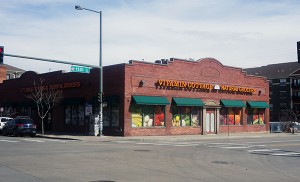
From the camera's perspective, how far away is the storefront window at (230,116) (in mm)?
→ 44000

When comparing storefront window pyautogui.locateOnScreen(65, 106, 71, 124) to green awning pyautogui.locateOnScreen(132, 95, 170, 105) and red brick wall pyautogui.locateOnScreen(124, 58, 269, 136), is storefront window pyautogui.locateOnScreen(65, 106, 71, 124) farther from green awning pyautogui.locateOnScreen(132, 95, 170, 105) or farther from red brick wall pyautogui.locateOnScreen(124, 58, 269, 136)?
green awning pyautogui.locateOnScreen(132, 95, 170, 105)

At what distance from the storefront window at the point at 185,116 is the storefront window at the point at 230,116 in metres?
3.72

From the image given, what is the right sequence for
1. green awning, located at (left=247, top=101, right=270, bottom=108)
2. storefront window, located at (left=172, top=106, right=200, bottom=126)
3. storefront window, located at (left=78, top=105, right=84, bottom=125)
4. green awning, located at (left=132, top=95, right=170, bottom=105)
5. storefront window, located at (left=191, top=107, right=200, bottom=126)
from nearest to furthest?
green awning, located at (left=132, top=95, right=170, bottom=105) → storefront window, located at (left=172, top=106, right=200, bottom=126) → storefront window, located at (left=78, top=105, right=84, bottom=125) → storefront window, located at (left=191, top=107, right=200, bottom=126) → green awning, located at (left=247, top=101, right=270, bottom=108)

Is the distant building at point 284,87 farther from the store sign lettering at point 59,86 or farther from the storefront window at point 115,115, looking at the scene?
the storefront window at point 115,115

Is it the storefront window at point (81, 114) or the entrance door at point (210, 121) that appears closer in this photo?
the storefront window at point (81, 114)

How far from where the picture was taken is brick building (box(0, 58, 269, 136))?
36.0 meters

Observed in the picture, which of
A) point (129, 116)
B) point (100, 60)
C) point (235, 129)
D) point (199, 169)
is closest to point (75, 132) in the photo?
point (129, 116)

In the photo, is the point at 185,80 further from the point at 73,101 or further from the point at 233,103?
the point at 73,101

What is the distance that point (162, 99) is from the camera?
123 ft

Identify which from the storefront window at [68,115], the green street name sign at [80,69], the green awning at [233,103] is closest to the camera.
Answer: the green street name sign at [80,69]

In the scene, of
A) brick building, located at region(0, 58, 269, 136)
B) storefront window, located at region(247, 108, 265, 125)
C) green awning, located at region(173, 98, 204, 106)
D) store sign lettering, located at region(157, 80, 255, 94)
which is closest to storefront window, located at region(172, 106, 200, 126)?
brick building, located at region(0, 58, 269, 136)

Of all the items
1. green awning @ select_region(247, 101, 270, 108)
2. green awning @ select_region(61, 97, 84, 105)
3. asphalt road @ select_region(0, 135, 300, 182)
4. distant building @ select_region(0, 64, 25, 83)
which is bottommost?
asphalt road @ select_region(0, 135, 300, 182)

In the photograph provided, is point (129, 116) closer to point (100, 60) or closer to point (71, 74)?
point (100, 60)

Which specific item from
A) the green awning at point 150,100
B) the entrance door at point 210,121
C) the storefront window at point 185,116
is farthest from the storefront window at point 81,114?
the entrance door at point 210,121
